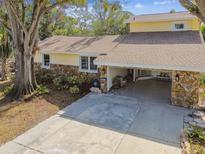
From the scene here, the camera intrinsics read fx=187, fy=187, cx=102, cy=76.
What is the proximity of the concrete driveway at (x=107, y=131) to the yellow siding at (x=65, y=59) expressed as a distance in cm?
615

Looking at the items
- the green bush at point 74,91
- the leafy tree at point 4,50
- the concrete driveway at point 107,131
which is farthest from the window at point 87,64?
the leafy tree at point 4,50

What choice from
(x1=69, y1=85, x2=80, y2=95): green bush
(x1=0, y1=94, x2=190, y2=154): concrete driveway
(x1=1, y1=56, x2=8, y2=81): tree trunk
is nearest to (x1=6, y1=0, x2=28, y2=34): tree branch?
(x1=69, y1=85, x2=80, y2=95): green bush

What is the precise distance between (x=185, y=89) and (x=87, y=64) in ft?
27.3

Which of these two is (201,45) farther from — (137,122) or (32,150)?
(32,150)

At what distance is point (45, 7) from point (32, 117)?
23.3 ft

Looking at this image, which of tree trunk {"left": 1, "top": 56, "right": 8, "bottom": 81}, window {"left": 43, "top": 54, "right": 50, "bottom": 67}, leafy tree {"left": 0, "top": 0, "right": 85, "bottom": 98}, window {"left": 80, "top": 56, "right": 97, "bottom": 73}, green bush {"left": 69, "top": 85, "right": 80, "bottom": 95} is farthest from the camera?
tree trunk {"left": 1, "top": 56, "right": 8, "bottom": 81}

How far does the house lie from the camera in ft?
35.5

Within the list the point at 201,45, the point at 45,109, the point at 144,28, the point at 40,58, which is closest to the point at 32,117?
the point at 45,109

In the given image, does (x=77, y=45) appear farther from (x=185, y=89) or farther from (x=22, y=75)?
(x=185, y=89)

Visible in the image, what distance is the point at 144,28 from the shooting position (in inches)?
701

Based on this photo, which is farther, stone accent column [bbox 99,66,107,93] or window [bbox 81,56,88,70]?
window [bbox 81,56,88,70]

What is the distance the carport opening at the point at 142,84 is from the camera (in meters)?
12.9

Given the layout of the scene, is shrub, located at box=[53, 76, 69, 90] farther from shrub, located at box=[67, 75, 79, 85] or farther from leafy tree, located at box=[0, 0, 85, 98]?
leafy tree, located at box=[0, 0, 85, 98]

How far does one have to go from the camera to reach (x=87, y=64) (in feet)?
53.3
